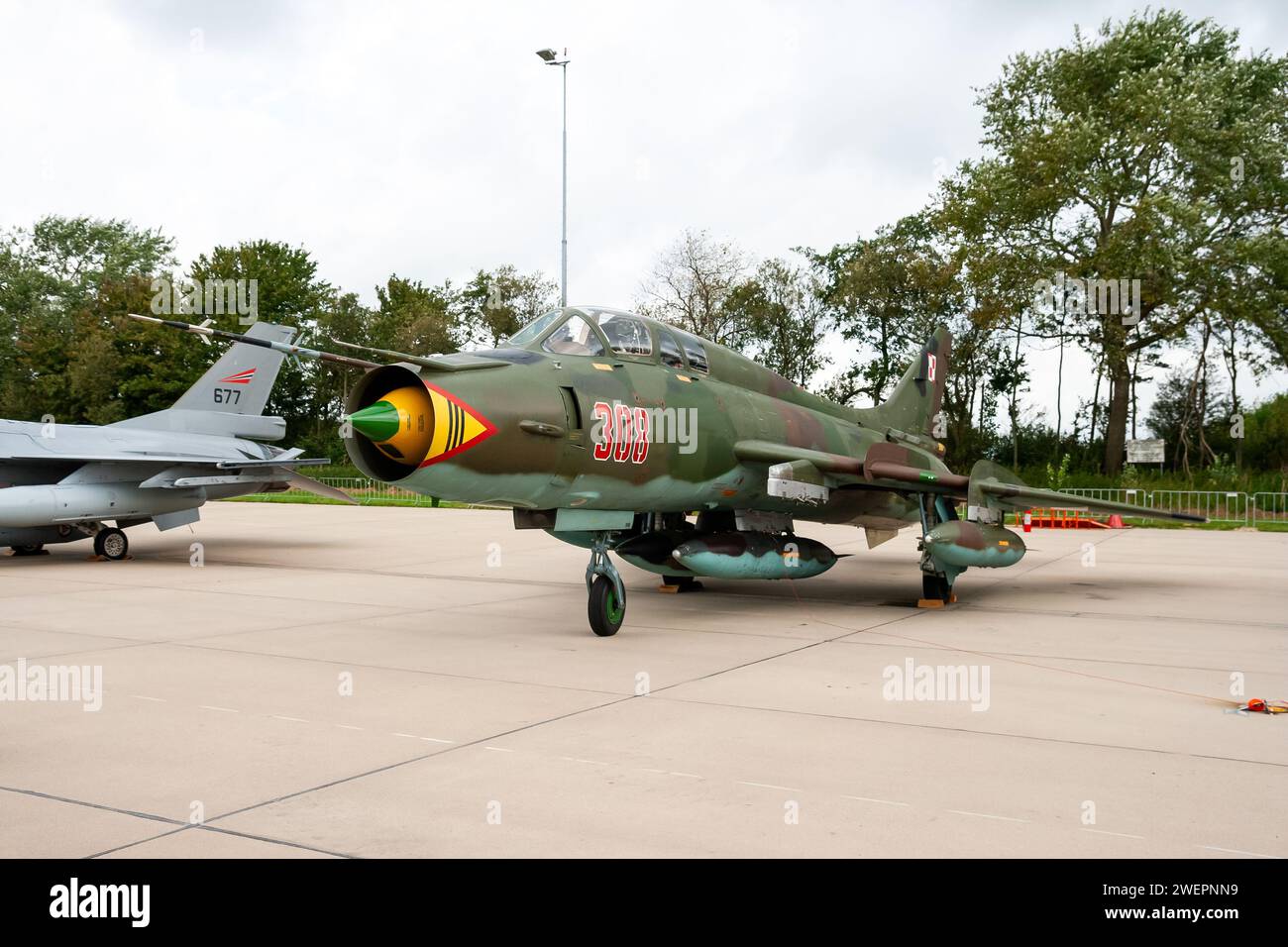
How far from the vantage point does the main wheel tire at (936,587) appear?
457 inches

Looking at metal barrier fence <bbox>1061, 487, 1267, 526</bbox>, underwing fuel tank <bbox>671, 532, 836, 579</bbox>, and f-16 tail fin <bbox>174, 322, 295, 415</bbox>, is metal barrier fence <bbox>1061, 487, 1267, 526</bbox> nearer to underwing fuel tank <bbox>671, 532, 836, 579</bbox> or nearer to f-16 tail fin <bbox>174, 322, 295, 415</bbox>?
underwing fuel tank <bbox>671, 532, 836, 579</bbox>

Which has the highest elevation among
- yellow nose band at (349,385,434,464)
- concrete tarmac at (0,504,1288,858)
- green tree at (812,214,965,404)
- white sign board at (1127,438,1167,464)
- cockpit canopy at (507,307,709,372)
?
green tree at (812,214,965,404)

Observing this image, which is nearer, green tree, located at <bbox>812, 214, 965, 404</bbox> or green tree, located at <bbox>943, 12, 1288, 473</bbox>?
green tree, located at <bbox>943, 12, 1288, 473</bbox>

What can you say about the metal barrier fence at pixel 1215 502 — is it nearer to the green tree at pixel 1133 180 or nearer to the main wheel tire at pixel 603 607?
the green tree at pixel 1133 180

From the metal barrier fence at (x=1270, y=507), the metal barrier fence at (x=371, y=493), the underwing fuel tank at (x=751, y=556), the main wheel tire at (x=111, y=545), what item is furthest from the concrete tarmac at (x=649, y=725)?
the metal barrier fence at (x=371, y=493)

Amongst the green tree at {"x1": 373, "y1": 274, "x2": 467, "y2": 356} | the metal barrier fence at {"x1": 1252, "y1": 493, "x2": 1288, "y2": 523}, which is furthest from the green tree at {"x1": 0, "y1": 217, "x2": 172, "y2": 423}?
the metal barrier fence at {"x1": 1252, "y1": 493, "x2": 1288, "y2": 523}

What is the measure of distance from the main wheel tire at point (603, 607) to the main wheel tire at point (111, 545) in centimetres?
1188

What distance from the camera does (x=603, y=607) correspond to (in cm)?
920

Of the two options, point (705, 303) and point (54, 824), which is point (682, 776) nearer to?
point (54, 824)

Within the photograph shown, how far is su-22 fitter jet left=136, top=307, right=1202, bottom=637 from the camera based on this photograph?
24.3 feet

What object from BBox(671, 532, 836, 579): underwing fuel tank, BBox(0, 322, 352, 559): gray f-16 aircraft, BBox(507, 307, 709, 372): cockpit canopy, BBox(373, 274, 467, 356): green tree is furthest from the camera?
BBox(373, 274, 467, 356): green tree

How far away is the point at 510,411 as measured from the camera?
7855 mm

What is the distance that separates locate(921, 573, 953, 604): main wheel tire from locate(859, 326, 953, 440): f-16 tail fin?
12.9ft

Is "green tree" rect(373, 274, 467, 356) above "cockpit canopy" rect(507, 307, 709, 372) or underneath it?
above
